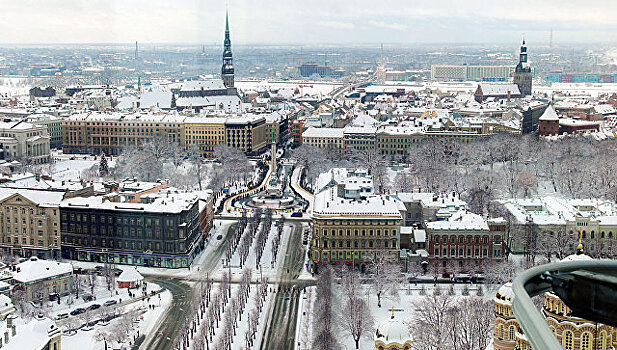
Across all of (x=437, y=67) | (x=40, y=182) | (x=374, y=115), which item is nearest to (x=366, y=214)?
(x=40, y=182)

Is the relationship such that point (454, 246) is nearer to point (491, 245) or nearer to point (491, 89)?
point (491, 245)

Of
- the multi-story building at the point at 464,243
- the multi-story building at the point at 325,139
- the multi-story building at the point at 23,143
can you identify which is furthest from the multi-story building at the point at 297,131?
the multi-story building at the point at 464,243

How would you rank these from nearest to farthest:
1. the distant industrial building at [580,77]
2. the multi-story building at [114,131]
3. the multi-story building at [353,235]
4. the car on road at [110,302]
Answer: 1. the car on road at [110,302]
2. the multi-story building at [353,235]
3. the multi-story building at [114,131]
4. the distant industrial building at [580,77]

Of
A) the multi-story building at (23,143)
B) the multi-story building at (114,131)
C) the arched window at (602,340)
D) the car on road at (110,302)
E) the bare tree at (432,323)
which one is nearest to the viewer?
the arched window at (602,340)

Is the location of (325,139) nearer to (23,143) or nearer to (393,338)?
(23,143)

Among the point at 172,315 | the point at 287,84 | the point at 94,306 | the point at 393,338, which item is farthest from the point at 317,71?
the point at 393,338

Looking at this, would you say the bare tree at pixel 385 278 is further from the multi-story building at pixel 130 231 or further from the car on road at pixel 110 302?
the car on road at pixel 110 302

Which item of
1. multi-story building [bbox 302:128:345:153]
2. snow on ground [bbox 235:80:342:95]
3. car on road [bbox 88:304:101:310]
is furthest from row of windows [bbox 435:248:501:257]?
snow on ground [bbox 235:80:342:95]

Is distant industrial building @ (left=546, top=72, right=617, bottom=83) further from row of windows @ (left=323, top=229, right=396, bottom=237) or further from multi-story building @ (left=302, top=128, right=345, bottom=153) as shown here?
row of windows @ (left=323, top=229, right=396, bottom=237)
